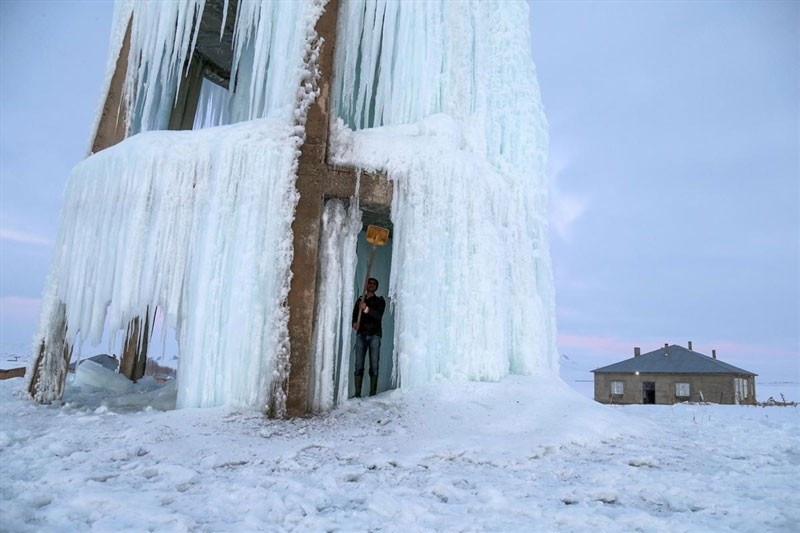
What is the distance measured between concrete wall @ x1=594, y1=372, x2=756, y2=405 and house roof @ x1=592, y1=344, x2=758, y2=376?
228mm

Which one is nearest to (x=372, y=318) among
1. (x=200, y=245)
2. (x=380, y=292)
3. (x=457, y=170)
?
(x=380, y=292)

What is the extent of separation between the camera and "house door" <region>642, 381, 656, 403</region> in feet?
81.1

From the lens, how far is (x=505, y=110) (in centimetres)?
887

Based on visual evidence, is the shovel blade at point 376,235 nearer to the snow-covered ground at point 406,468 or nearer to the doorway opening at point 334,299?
the doorway opening at point 334,299

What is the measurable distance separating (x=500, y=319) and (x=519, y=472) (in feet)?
9.77

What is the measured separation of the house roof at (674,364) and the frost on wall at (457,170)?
19099 millimetres

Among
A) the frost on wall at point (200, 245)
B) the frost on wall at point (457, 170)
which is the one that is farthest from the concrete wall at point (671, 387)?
the frost on wall at point (200, 245)

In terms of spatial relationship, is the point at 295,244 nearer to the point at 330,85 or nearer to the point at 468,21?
the point at 330,85

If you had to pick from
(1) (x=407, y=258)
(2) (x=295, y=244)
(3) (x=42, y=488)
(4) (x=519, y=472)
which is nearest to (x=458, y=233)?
(1) (x=407, y=258)

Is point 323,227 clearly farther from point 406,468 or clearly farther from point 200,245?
point 406,468

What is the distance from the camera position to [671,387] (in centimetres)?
2423

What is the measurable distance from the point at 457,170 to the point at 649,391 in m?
22.0

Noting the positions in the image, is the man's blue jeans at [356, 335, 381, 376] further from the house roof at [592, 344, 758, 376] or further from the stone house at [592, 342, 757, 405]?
the house roof at [592, 344, 758, 376]

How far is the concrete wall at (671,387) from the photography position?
76.1ft
